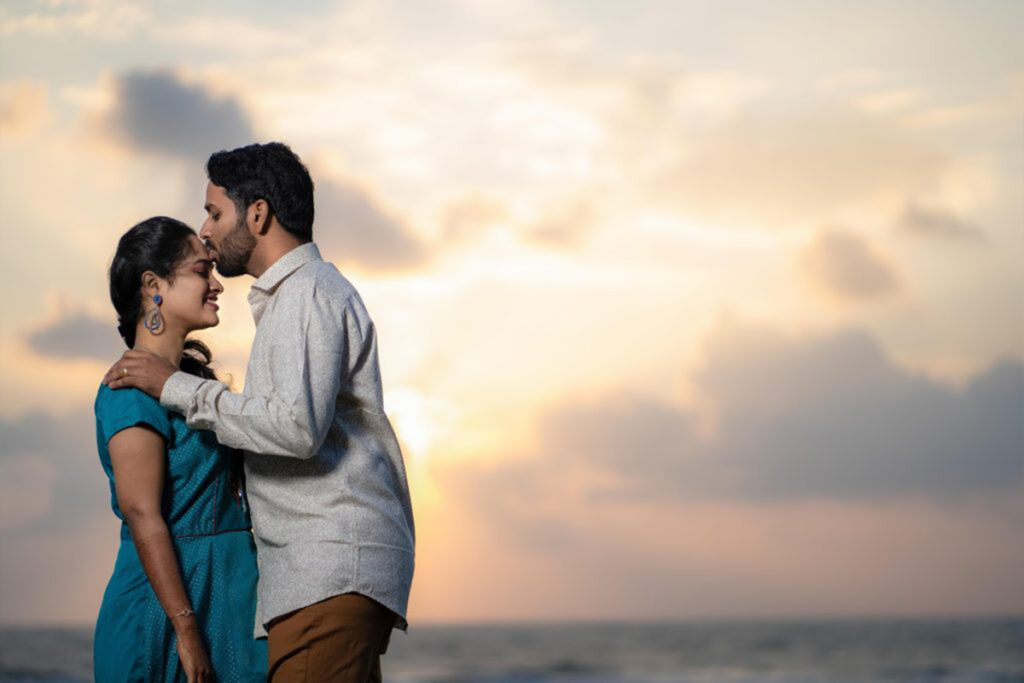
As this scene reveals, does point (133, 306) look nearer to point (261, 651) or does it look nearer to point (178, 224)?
point (178, 224)

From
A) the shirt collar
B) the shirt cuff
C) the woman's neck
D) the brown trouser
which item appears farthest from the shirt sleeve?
the brown trouser

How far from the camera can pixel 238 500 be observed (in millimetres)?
2635

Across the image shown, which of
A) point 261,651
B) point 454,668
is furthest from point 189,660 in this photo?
point 454,668

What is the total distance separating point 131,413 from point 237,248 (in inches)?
16.9

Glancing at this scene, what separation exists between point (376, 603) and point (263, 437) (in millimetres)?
431

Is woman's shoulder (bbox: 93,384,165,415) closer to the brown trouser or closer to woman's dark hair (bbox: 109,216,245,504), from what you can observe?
woman's dark hair (bbox: 109,216,245,504)

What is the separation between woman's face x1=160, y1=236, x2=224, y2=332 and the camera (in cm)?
258

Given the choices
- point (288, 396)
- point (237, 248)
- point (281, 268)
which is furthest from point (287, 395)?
point (237, 248)

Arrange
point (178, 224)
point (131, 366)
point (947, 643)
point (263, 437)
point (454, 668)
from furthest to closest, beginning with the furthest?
point (947, 643) → point (454, 668) → point (178, 224) → point (131, 366) → point (263, 437)

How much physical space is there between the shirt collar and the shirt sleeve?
11cm

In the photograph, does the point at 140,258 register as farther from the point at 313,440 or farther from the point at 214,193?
the point at 313,440

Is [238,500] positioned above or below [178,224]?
below

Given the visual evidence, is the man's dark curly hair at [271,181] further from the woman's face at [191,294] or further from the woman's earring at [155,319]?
the woman's earring at [155,319]

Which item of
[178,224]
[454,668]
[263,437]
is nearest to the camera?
[263,437]
